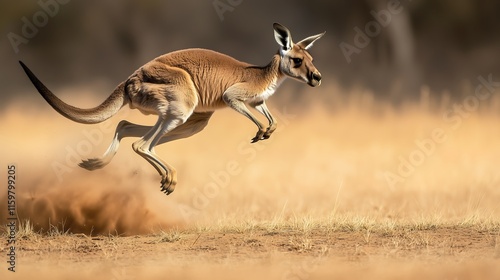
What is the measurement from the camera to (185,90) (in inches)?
556

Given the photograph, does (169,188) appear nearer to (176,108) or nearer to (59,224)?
(176,108)

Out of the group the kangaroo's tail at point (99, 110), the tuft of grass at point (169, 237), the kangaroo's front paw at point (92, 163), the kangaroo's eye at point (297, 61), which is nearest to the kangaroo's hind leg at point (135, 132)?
the kangaroo's front paw at point (92, 163)

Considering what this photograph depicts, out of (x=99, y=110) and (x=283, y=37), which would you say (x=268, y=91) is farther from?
(x=99, y=110)

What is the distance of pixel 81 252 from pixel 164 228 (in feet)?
6.73

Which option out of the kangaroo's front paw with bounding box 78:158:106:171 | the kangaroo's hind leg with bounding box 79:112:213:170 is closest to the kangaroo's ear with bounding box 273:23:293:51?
the kangaroo's hind leg with bounding box 79:112:213:170

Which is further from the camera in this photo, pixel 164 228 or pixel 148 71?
pixel 164 228

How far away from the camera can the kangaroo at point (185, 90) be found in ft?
46.1

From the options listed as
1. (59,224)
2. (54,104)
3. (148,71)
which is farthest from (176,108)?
(59,224)

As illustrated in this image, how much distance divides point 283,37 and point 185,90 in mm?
1551

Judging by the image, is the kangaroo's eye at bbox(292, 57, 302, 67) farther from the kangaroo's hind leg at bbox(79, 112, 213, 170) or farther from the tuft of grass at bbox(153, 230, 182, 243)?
the tuft of grass at bbox(153, 230, 182, 243)

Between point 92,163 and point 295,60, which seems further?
point 295,60

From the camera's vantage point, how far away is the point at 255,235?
14.4 meters

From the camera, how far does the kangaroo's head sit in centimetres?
1416

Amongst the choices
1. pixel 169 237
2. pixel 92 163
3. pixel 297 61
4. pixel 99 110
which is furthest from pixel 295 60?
pixel 92 163
